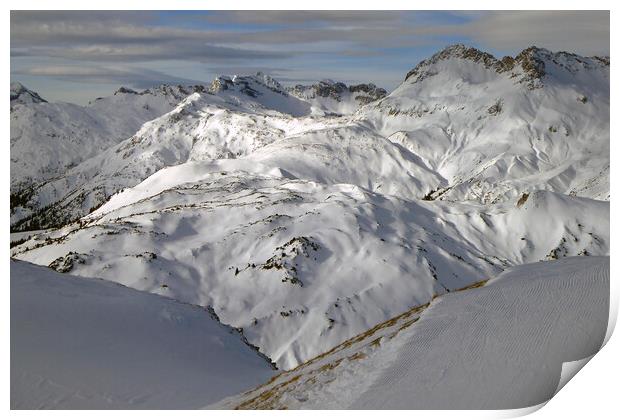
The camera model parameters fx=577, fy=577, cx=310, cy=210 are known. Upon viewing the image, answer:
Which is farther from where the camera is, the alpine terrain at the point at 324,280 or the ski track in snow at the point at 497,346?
the alpine terrain at the point at 324,280

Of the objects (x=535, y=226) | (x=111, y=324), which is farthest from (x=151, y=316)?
(x=535, y=226)

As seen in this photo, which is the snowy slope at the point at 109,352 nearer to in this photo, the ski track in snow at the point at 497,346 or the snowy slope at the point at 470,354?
the snowy slope at the point at 470,354

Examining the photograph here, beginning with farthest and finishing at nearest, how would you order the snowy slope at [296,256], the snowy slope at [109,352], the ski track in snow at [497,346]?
the snowy slope at [296,256], the snowy slope at [109,352], the ski track in snow at [497,346]

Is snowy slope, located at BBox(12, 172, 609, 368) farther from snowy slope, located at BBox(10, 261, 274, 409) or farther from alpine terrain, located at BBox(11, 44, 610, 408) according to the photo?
snowy slope, located at BBox(10, 261, 274, 409)

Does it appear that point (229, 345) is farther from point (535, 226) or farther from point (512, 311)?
point (535, 226)

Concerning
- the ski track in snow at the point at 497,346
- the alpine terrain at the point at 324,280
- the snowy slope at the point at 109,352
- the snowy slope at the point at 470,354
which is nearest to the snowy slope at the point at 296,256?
the alpine terrain at the point at 324,280

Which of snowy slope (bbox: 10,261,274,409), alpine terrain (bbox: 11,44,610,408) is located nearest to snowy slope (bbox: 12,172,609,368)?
alpine terrain (bbox: 11,44,610,408)
